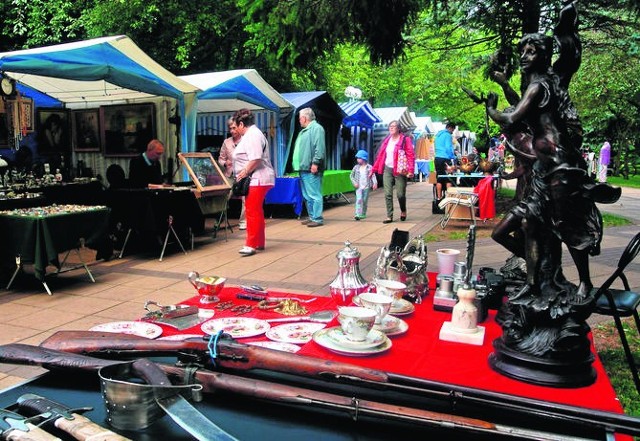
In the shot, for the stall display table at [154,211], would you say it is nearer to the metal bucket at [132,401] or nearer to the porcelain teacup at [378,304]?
the porcelain teacup at [378,304]

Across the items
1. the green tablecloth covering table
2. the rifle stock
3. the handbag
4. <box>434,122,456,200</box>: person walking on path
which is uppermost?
<box>434,122,456,200</box>: person walking on path

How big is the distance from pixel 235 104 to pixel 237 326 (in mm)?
10422

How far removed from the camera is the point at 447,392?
153 centimetres

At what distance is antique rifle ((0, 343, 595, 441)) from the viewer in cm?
138

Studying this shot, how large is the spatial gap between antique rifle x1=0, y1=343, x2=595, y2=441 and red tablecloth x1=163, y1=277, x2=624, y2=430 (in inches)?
12.9

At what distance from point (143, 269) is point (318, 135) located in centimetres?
440

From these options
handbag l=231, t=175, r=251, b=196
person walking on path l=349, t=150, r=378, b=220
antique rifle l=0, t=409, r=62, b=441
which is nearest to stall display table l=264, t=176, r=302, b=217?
person walking on path l=349, t=150, r=378, b=220

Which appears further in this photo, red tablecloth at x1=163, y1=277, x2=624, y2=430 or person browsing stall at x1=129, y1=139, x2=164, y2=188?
person browsing stall at x1=129, y1=139, x2=164, y2=188

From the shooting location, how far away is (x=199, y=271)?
6547 millimetres

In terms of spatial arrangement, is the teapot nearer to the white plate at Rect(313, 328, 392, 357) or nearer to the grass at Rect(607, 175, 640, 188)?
the white plate at Rect(313, 328, 392, 357)

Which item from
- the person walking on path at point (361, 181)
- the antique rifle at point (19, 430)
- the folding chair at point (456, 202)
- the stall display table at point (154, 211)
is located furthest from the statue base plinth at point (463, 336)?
the person walking on path at point (361, 181)

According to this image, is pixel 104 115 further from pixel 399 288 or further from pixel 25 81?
pixel 399 288

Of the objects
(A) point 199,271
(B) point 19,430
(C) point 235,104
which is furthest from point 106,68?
(B) point 19,430

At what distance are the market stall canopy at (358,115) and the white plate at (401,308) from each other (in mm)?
13899
